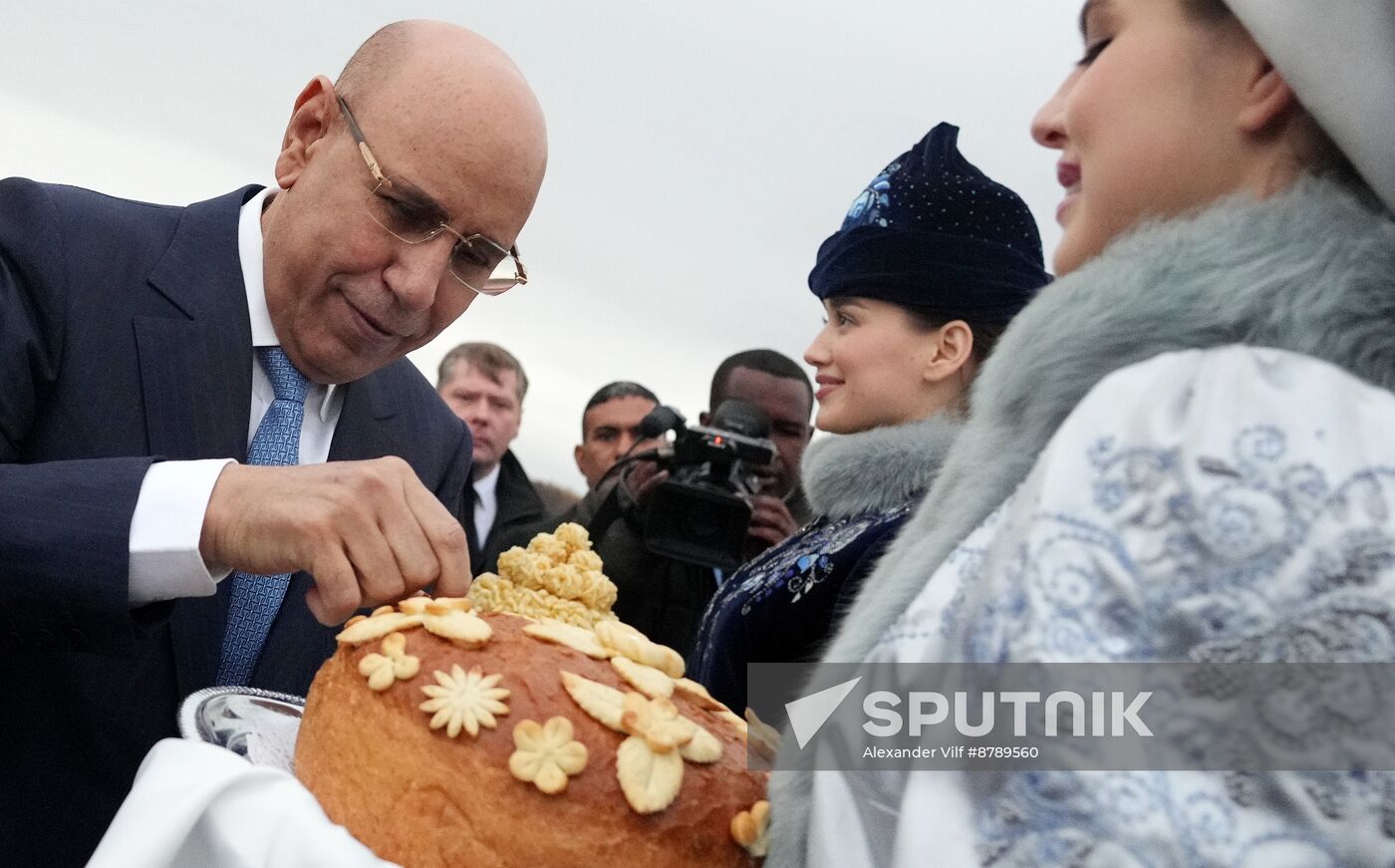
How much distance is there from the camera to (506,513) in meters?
4.50

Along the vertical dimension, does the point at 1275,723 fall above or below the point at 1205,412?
below

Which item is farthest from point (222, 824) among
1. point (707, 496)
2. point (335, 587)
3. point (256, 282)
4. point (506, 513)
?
point (506, 513)

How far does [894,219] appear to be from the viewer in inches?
96.9

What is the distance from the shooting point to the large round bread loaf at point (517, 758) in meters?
1.06

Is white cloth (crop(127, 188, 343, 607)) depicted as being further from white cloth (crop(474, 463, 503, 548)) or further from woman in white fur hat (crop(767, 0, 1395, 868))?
white cloth (crop(474, 463, 503, 548))

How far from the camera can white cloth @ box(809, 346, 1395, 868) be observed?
0.82 meters

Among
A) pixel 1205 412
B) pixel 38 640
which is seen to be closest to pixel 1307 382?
pixel 1205 412

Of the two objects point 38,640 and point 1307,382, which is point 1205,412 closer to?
point 1307,382

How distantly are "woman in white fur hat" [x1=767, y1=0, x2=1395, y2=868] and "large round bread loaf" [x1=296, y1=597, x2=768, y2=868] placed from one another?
84 mm

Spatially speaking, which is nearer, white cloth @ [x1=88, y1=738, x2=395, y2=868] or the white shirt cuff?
white cloth @ [x1=88, y1=738, x2=395, y2=868]

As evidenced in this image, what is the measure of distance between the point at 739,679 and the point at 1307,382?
1.50 metres

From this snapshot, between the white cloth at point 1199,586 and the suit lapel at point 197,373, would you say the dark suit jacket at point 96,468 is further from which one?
the white cloth at point 1199,586

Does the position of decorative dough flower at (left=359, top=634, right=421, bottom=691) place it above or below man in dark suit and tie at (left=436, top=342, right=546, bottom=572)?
above

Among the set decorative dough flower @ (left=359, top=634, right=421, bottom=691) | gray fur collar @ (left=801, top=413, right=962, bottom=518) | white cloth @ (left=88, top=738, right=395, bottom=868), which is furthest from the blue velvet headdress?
white cloth @ (left=88, top=738, right=395, bottom=868)
